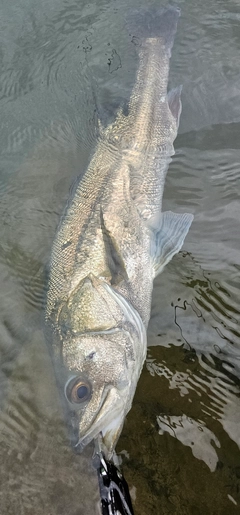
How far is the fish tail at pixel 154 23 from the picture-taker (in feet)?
18.4

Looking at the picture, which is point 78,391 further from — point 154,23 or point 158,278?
point 154,23

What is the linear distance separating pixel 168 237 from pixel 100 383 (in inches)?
66.3

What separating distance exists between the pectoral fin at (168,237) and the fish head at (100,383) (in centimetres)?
101

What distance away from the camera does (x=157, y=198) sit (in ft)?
14.5

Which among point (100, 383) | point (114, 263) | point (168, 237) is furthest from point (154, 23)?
point (100, 383)

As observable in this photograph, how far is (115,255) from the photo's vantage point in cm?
367

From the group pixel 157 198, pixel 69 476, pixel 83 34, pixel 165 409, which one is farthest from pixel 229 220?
pixel 83 34

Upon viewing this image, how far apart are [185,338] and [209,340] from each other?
0.19 meters

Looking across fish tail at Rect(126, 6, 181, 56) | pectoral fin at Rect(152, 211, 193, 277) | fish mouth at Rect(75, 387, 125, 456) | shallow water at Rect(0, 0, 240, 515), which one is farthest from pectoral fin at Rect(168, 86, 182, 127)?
fish mouth at Rect(75, 387, 125, 456)

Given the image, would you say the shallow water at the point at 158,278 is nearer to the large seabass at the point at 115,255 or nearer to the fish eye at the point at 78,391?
the large seabass at the point at 115,255

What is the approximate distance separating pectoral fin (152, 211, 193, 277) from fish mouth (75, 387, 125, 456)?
4.69 ft

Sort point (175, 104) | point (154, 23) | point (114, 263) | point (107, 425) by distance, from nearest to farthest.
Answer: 1. point (107, 425)
2. point (114, 263)
3. point (175, 104)
4. point (154, 23)

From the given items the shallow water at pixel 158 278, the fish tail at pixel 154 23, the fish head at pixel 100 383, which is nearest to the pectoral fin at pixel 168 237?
the shallow water at pixel 158 278

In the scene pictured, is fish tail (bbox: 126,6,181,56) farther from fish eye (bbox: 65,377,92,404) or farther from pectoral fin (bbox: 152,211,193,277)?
fish eye (bbox: 65,377,92,404)
